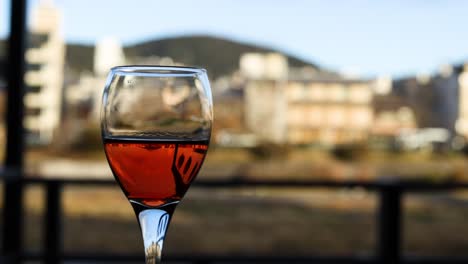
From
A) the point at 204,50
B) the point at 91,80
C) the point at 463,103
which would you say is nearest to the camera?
the point at 91,80

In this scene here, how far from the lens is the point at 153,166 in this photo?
1.54ft

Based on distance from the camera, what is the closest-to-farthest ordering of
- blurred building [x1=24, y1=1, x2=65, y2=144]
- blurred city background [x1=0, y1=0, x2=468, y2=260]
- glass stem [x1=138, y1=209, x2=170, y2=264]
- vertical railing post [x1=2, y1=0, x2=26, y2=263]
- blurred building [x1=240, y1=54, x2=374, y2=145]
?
glass stem [x1=138, y1=209, x2=170, y2=264] < vertical railing post [x1=2, y1=0, x2=26, y2=263] < blurred city background [x1=0, y1=0, x2=468, y2=260] < blurred building [x1=240, y1=54, x2=374, y2=145] < blurred building [x1=24, y1=1, x2=65, y2=144]

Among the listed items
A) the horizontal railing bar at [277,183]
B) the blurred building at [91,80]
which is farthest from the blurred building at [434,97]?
the horizontal railing bar at [277,183]

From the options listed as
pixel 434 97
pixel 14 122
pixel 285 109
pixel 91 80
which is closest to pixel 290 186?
pixel 14 122

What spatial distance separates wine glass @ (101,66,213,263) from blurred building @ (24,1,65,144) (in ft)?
100

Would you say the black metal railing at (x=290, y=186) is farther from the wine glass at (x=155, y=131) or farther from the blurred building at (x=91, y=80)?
the blurred building at (x=91, y=80)

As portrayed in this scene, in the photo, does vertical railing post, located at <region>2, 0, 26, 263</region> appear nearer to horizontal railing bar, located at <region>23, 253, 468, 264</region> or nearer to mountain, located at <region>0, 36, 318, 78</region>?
horizontal railing bar, located at <region>23, 253, 468, 264</region>

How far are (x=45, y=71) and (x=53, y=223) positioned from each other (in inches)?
1273

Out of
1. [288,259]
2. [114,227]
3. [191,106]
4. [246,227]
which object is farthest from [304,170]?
[191,106]

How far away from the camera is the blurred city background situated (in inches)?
774

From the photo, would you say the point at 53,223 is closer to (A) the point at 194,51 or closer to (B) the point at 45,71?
(A) the point at 194,51

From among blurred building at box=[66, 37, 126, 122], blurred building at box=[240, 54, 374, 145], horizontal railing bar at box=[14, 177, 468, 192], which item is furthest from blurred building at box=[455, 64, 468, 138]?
horizontal railing bar at box=[14, 177, 468, 192]

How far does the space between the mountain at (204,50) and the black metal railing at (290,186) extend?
830 inches

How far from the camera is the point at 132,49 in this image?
99.7 ft
